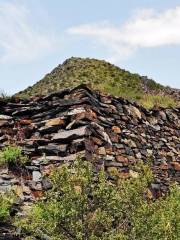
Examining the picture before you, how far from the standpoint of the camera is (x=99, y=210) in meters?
9.20

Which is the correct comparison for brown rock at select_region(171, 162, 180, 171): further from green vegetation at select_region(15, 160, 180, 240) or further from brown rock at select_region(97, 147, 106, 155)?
green vegetation at select_region(15, 160, 180, 240)

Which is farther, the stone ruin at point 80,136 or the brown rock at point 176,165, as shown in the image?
the brown rock at point 176,165

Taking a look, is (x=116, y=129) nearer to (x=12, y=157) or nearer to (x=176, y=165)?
(x=176, y=165)

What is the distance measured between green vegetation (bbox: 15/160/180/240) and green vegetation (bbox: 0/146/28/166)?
393cm

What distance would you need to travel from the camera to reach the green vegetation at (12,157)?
1348 centimetres

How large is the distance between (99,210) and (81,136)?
570 cm

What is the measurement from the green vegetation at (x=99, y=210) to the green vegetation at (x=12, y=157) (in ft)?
12.9

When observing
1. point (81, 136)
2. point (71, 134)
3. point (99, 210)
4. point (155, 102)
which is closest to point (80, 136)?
point (81, 136)

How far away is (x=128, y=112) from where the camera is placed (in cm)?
1766

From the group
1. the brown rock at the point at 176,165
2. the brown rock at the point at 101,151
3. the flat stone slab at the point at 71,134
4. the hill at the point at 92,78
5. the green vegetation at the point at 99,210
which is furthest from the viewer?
the hill at the point at 92,78

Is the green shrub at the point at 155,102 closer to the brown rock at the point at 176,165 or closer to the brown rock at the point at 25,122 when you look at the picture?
the brown rock at the point at 176,165

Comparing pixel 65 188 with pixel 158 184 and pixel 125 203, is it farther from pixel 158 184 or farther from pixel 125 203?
pixel 158 184

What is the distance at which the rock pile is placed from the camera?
13859 millimetres

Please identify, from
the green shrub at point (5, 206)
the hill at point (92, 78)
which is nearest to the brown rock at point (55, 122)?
the green shrub at point (5, 206)
